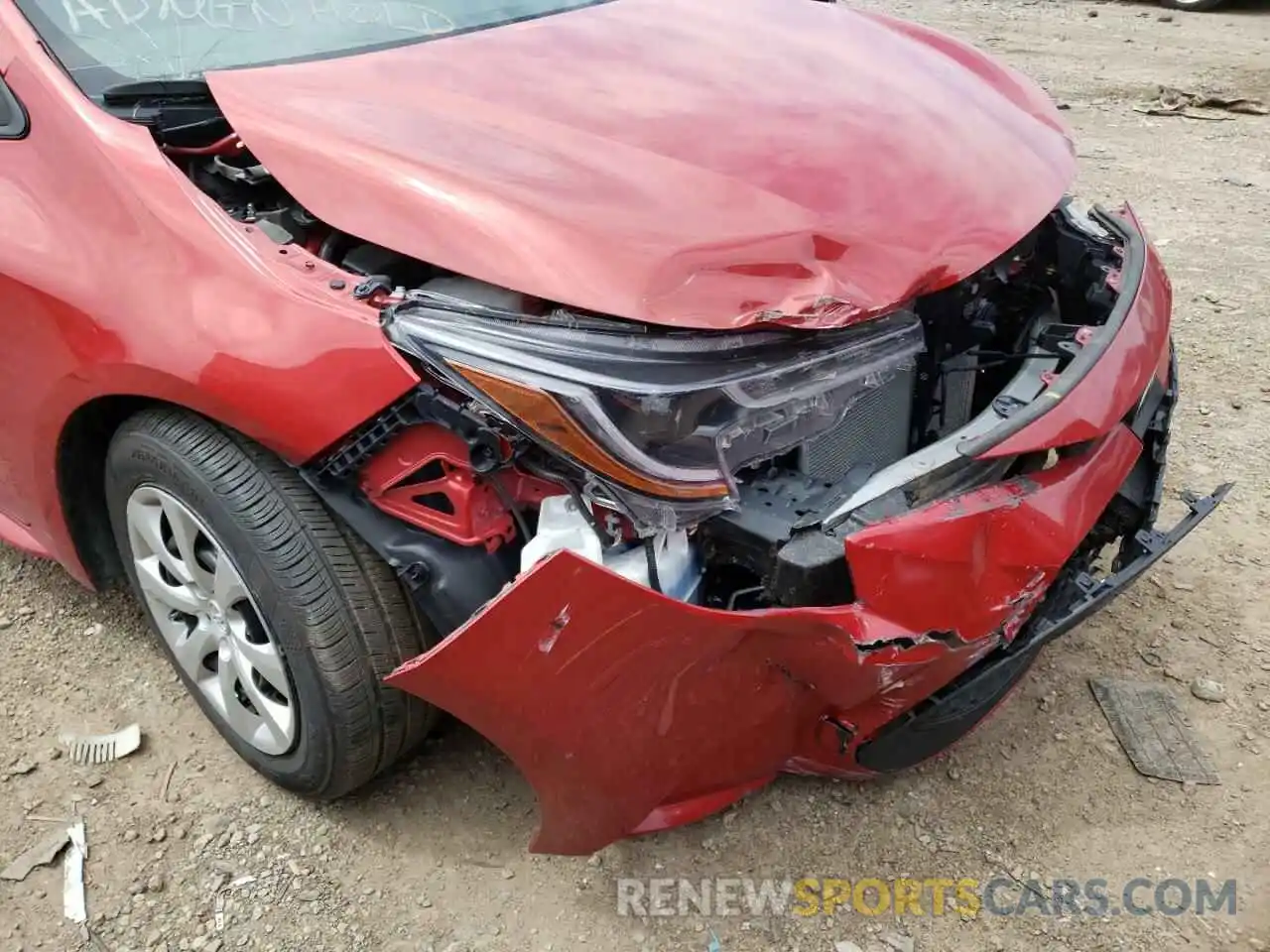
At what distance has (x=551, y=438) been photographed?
1483 mm

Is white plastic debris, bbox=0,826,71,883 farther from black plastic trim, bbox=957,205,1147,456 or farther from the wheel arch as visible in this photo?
black plastic trim, bbox=957,205,1147,456

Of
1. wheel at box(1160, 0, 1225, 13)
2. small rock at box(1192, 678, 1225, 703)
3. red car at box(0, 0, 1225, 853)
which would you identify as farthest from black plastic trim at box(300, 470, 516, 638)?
wheel at box(1160, 0, 1225, 13)

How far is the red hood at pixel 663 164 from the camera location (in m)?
1.61

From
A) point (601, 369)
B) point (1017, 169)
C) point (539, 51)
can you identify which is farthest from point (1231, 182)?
point (601, 369)

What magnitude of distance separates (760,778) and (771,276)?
3.17 feet

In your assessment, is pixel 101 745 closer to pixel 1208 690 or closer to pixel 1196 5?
pixel 1208 690

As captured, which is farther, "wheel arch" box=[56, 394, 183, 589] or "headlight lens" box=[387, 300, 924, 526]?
"wheel arch" box=[56, 394, 183, 589]

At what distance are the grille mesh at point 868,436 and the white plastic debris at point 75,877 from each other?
1.60 m

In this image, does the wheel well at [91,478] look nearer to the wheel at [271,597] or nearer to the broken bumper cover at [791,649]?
the wheel at [271,597]

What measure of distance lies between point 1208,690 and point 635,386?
5.72 ft

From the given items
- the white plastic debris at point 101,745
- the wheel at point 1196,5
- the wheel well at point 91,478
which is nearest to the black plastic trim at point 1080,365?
the wheel well at point 91,478

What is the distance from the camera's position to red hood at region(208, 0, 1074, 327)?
63.2 inches

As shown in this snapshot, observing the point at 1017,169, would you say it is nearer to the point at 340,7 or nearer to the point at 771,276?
the point at 771,276

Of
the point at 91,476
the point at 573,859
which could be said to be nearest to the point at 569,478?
the point at 573,859
